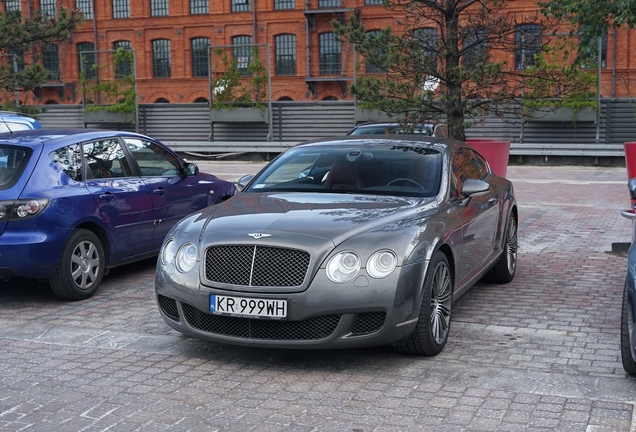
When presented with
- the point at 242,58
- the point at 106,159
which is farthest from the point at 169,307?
the point at 242,58

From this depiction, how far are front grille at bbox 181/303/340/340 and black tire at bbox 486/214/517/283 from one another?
3.46m

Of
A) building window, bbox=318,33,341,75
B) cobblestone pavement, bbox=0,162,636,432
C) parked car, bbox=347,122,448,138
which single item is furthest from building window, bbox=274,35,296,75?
cobblestone pavement, bbox=0,162,636,432

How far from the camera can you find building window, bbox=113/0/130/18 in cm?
5156

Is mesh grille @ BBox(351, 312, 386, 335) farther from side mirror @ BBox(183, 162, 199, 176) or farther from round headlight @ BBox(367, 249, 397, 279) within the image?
side mirror @ BBox(183, 162, 199, 176)

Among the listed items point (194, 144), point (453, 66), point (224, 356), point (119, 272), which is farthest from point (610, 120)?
point (224, 356)

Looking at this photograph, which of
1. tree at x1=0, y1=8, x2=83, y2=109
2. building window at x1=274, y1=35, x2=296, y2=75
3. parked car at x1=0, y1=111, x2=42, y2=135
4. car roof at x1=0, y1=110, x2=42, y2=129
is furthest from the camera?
building window at x1=274, y1=35, x2=296, y2=75

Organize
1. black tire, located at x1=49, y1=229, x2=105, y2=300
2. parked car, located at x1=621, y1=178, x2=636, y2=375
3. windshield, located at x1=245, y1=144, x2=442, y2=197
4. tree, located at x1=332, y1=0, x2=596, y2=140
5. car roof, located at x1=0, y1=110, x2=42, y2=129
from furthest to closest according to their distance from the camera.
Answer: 1. tree, located at x1=332, y1=0, x2=596, y2=140
2. car roof, located at x1=0, y1=110, x2=42, y2=129
3. black tire, located at x1=49, y1=229, x2=105, y2=300
4. windshield, located at x1=245, y1=144, x2=442, y2=197
5. parked car, located at x1=621, y1=178, x2=636, y2=375

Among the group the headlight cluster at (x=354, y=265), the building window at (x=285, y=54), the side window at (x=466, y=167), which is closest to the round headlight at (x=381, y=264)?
the headlight cluster at (x=354, y=265)

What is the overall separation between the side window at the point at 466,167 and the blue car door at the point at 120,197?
11.0 ft

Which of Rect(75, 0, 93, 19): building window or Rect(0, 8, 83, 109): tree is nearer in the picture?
Rect(0, 8, 83, 109): tree

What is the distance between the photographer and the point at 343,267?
18.0ft

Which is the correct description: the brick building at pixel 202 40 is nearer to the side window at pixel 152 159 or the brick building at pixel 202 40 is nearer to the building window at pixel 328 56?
the building window at pixel 328 56

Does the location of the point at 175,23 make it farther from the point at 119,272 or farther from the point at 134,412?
the point at 134,412

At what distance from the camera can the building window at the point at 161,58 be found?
2026 inches
